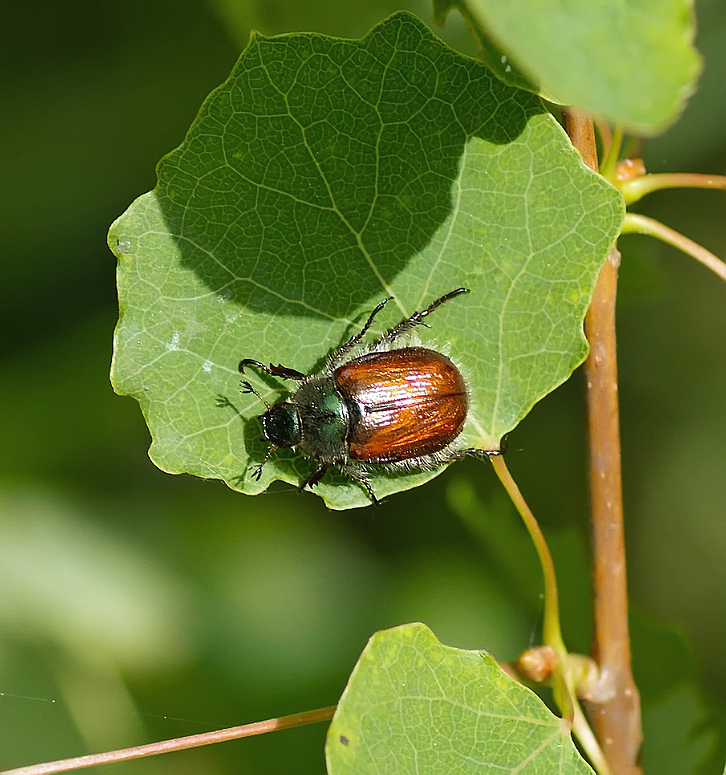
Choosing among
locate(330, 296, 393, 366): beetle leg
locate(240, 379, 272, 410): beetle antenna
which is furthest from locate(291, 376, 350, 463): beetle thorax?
locate(240, 379, 272, 410): beetle antenna

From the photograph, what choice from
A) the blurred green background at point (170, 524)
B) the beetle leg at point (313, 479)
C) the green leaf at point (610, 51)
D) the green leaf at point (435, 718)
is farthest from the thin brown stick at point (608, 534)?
the blurred green background at point (170, 524)

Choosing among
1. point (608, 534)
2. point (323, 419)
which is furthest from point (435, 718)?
point (323, 419)

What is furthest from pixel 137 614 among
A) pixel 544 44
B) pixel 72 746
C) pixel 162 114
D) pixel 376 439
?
pixel 544 44

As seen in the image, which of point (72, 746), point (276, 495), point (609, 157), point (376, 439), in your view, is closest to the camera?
point (609, 157)

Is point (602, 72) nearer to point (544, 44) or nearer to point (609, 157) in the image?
point (544, 44)

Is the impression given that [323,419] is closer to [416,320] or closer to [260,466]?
[260,466]
